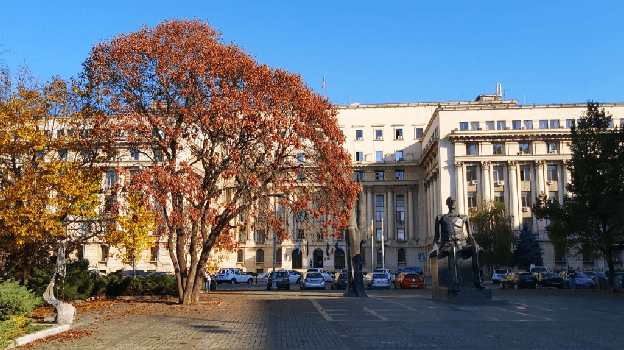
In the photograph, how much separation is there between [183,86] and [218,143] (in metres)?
2.69

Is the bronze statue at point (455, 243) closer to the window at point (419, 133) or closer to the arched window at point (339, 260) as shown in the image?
the arched window at point (339, 260)

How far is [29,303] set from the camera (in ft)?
53.5

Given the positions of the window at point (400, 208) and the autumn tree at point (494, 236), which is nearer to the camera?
the autumn tree at point (494, 236)

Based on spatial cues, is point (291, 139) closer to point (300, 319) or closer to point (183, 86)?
point (183, 86)

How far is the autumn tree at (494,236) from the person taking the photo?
208ft

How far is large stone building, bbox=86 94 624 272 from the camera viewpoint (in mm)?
75938

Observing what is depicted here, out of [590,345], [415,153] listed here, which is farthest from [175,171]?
[415,153]

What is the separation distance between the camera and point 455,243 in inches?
968

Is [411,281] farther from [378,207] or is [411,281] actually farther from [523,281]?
[378,207]

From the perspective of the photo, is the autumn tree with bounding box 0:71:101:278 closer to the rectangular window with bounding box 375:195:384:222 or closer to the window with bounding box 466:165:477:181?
the window with bounding box 466:165:477:181

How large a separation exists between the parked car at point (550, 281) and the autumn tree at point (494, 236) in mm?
14019

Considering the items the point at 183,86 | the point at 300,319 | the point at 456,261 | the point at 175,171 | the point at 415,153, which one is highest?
the point at 415,153

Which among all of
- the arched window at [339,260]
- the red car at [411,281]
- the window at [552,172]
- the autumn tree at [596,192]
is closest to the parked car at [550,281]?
the red car at [411,281]

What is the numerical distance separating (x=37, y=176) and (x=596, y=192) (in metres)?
29.0
